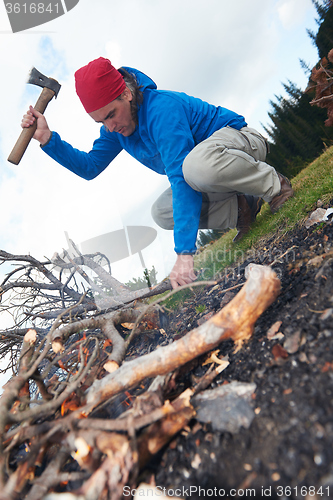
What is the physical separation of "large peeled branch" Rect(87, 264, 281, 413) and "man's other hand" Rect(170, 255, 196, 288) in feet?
3.65

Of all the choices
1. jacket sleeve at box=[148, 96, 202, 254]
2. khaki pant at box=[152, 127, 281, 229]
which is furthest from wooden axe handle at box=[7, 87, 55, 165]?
khaki pant at box=[152, 127, 281, 229]

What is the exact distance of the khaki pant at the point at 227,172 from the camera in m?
2.41

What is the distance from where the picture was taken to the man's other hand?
7.48 ft

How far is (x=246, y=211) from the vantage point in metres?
3.35

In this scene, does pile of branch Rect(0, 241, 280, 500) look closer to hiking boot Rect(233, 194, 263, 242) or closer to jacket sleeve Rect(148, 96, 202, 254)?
jacket sleeve Rect(148, 96, 202, 254)

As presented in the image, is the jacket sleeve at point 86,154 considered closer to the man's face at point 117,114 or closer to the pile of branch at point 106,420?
the man's face at point 117,114

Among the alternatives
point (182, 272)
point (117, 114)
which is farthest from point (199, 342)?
point (117, 114)

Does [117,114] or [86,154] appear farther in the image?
[86,154]

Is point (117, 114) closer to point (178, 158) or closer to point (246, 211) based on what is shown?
point (178, 158)

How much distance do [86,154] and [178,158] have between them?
1620 millimetres

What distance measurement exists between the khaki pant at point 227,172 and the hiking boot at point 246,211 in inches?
3.7

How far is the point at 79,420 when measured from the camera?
3.09ft

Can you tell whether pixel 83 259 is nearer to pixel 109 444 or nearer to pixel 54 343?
pixel 54 343

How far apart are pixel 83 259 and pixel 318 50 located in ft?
116
